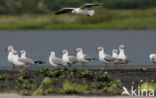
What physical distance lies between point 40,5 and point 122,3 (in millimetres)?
10375

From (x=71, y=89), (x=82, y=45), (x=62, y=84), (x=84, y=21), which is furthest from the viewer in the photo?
(x=84, y=21)

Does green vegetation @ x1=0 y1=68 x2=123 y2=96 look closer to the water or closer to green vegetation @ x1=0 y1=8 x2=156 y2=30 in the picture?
the water

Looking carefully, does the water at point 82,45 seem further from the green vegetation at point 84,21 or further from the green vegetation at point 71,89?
the green vegetation at point 71,89

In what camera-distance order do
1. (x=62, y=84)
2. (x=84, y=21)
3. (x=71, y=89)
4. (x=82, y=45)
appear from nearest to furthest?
(x=71, y=89)
(x=62, y=84)
(x=82, y=45)
(x=84, y=21)

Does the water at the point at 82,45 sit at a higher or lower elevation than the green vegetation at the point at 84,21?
lower

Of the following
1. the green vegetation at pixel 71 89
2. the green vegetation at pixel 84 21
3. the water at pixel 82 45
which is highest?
the green vegetation at pixel 84 21

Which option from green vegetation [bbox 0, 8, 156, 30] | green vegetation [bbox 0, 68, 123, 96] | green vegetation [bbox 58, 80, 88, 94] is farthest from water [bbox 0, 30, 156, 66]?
green vegetation [bbox 58, 80, 88, 94]

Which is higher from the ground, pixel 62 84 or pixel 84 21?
pixel 84 21

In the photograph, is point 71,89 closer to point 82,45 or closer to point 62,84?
point 62,84

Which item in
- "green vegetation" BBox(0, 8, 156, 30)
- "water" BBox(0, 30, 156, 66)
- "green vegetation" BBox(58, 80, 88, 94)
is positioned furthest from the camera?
"green vegetation" BBox(0, 8, 156, 30)

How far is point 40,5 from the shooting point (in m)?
89.4

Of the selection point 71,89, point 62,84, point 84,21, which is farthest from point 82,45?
point 84,21

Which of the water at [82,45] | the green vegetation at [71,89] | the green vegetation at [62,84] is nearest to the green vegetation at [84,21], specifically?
the water at [82,45]

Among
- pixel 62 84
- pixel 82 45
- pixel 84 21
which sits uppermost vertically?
pixel 84 21
